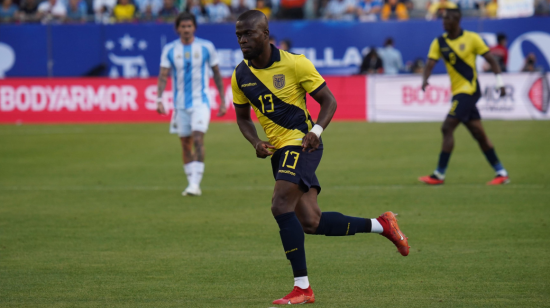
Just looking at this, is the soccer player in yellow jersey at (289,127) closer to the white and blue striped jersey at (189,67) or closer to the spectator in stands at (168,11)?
the white and blue striped jersey at (189,67)

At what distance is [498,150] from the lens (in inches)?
567

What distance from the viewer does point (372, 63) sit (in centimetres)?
2333

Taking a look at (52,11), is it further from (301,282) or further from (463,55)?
(301,282)

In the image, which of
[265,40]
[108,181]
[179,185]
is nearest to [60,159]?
[108,181]

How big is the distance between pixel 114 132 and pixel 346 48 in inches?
395

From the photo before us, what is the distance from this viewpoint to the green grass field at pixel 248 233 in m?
5.45

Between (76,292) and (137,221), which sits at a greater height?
(76,292)

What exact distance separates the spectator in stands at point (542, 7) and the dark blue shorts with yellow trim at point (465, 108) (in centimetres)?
1576

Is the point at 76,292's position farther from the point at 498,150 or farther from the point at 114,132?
the point at 114,132

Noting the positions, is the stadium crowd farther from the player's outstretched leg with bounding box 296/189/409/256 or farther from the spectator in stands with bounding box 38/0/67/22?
the player's outstretched leg with bounding box 296/189/409/256

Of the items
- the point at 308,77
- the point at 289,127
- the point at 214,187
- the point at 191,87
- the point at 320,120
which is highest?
the point at 308,77

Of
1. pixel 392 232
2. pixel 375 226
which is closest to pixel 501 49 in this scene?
pixel 392 232

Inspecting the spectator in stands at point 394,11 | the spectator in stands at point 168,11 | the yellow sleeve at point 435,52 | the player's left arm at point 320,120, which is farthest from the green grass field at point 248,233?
the spectator in stands at point 168,11

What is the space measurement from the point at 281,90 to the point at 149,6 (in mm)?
22478
